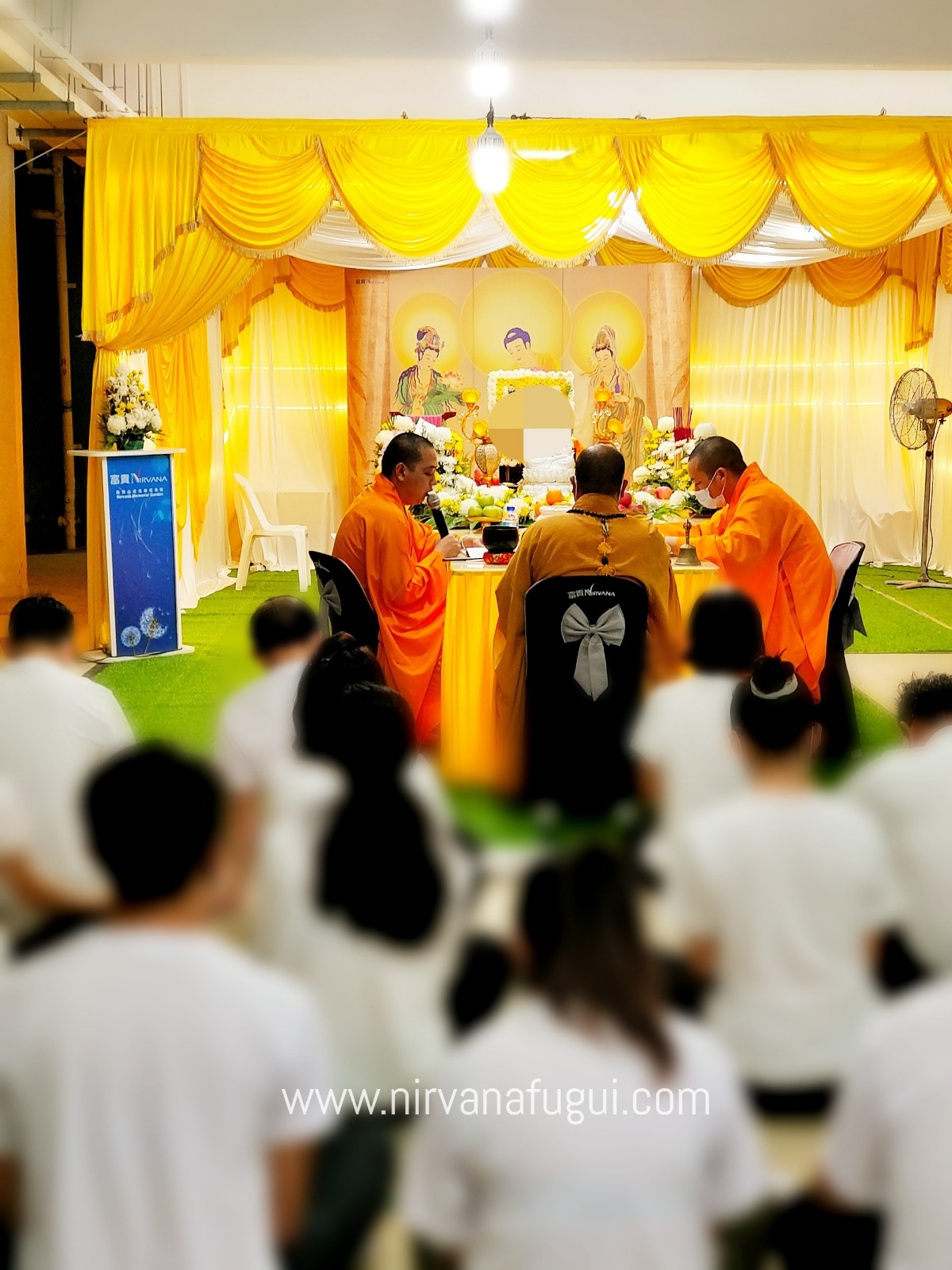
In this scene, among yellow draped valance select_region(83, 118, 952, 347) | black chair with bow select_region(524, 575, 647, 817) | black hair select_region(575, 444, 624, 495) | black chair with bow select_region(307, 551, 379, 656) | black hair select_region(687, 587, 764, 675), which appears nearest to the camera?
black hair select_region(687, 587, 764, 675)

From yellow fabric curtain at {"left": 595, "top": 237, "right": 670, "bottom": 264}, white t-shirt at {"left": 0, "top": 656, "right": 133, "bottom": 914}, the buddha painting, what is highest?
yellow fabric curtain at {"left": 595, "top": 237, "right": 670, "bottom": 264}

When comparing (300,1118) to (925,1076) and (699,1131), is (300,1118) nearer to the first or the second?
(699,1131)

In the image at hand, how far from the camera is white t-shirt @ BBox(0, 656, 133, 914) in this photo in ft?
3.95

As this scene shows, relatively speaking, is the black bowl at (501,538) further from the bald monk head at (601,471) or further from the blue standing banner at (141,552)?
the blue standing banner at (141,552)

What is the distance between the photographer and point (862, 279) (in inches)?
438

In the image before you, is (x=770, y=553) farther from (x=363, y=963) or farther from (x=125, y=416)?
(x=125, y=416)

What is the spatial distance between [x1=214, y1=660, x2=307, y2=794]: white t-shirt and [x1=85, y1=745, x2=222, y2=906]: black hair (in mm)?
155

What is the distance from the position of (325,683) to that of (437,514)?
4215 mm

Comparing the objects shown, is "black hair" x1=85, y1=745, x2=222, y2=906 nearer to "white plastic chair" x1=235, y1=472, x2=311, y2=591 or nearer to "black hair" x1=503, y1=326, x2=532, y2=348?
"white plastic chair" x1=235, y1=472, x2=311, y2=591

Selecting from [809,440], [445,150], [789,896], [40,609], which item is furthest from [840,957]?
[809,440]

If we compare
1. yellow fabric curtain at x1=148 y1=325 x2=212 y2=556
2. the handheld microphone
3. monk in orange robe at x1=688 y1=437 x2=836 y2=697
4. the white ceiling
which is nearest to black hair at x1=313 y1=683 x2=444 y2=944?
monk in orange robe at x1=688 y1=437 x2=836 y2=697

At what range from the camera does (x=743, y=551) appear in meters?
4.59

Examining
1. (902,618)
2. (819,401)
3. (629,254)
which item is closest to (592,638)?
(902,618)

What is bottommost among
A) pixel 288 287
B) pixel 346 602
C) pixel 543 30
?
pixel 346 602
